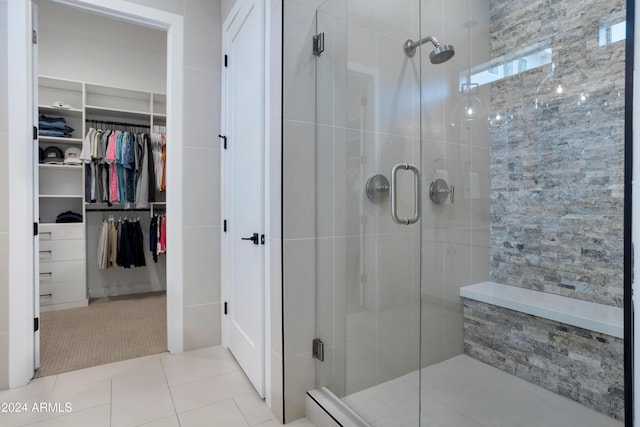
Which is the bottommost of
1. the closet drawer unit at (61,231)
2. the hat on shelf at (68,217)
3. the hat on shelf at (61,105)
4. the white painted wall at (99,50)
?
the closet drawer unit at (61,231)

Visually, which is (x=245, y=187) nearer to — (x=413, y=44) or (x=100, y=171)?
(x=413, y=44)

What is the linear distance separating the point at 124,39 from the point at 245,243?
342 cm

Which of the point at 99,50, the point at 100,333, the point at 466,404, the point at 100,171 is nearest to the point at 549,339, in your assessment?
the point at 466,404

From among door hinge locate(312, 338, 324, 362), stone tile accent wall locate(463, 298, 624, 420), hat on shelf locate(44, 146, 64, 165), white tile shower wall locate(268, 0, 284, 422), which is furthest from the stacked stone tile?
hat on shelf locate(44, 146, 64, 165)

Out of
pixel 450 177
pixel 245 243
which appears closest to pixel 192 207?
pixel 245 243

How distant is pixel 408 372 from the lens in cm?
156

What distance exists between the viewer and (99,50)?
3.78m

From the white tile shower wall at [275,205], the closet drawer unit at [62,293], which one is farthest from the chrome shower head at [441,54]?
the closet drawer unit at [62,293]

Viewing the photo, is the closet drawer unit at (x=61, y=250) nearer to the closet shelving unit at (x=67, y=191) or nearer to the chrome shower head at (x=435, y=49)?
the closet shelving unit at (x=67, y=191)

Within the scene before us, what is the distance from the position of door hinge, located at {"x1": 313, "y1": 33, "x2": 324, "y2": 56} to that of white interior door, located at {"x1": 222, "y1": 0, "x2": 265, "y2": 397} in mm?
309

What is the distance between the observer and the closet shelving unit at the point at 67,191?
333 centimetres

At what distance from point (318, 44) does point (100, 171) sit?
306 centimetres

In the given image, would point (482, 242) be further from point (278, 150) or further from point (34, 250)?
point (34, 250)

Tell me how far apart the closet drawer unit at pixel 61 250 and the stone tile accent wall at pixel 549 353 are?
370 cm
